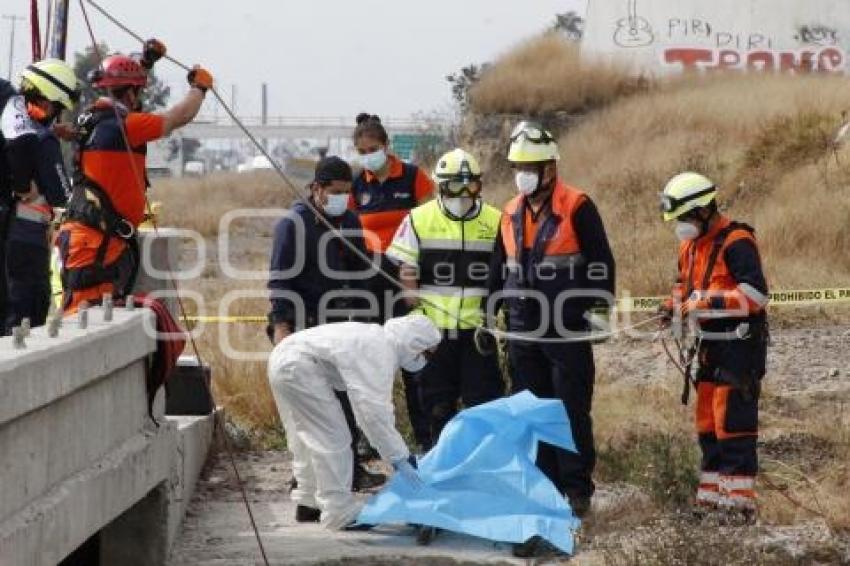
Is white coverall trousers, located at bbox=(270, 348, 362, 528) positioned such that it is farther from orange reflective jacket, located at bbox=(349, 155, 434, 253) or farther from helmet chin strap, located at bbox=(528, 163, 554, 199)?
orange reflective jacket, located at bbox=(349, 155, 434, 253)

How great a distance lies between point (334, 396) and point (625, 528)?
5.10 ft

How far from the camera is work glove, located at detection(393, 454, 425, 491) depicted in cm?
877

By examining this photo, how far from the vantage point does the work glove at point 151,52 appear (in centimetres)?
903

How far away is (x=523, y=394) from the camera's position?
942cm

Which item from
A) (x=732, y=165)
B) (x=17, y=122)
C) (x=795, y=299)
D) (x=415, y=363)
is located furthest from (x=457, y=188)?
(x=732, y=165)

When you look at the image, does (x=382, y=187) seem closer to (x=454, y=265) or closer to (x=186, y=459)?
(x=454, y=265)

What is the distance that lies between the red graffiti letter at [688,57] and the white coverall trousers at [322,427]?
92.7 feet

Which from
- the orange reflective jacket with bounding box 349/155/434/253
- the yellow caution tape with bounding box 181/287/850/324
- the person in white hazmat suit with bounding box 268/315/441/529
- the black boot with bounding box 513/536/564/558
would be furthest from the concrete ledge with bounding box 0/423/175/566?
the yellow caution tape with bounding box 181/287/850/324

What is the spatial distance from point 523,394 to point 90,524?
3.00 meters

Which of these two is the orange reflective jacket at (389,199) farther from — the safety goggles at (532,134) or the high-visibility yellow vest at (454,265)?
the safety goggles at (532,134)

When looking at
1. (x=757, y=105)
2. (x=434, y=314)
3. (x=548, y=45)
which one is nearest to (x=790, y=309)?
(x=434, y=314)

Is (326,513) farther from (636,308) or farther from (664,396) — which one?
(636,308)

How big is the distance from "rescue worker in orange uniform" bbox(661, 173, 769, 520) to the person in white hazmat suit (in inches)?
59.7

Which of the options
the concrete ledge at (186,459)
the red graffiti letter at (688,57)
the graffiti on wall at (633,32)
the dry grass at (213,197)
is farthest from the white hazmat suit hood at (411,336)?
the dry grass at (213,197)
